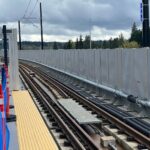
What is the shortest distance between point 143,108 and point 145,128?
2.95 metres

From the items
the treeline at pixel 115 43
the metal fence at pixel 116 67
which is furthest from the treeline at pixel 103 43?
the metal fence at pixel 116 67

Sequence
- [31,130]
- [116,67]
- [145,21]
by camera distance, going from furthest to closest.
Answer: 1. [145,21]
2. [116,67]
3. [31,130]

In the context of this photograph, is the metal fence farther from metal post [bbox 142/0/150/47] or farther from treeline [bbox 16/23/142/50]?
treeline [bbox 16/23/142/50]

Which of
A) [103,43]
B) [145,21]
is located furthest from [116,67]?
[103,43]

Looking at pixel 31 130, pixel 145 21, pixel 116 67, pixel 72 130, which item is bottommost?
pixel 72 130

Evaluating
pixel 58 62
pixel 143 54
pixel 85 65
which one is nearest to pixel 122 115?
pixel 143 54

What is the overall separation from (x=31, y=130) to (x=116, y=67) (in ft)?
32.6

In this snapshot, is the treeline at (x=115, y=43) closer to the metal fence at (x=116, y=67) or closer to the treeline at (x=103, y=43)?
the treeline at (x=103, y=43)

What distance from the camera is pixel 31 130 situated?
12.0 m

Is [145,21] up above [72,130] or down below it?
above

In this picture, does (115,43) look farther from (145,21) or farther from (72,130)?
(72,130)

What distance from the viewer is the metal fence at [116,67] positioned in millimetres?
16891

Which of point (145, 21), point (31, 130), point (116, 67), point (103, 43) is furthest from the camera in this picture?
point (103, 43)

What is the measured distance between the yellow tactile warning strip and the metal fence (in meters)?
3.96
